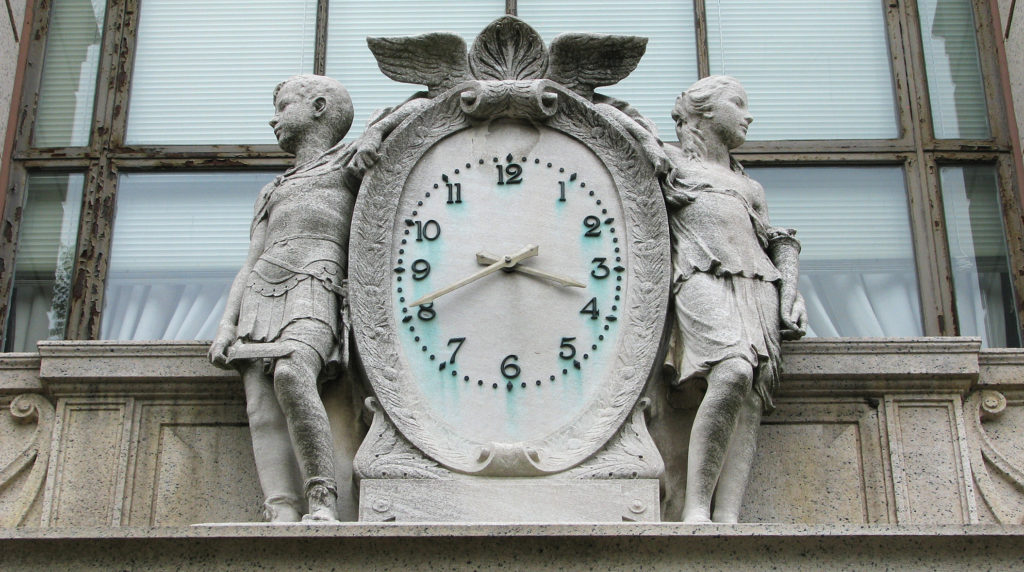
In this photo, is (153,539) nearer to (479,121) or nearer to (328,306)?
(328,306)

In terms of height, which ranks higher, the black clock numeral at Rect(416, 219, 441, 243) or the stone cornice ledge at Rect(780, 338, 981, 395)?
the black clock numeral at Rect(416, 219, 441, 243)

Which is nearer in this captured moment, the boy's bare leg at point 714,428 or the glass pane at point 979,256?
the boy's bare leg at point 714,428

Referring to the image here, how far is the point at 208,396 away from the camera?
9219 mm

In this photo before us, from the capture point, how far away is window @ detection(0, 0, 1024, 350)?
1042 centimetres

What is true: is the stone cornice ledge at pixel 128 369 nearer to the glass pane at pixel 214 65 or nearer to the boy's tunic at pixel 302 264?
the boy's tunic at pixel 302 264

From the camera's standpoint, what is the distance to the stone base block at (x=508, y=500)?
326 inches

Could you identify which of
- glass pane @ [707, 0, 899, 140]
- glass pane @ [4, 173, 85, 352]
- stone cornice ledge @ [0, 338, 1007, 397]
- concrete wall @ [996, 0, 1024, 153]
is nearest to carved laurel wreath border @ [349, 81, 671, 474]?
stone cornice ledge @ [0, 338, 1007, 397]

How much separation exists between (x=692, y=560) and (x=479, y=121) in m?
2.60

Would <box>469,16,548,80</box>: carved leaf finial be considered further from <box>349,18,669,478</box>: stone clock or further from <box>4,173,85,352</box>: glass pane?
<box>4,173,85,352</box>: glass pane

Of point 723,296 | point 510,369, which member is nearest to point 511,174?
point 510,369

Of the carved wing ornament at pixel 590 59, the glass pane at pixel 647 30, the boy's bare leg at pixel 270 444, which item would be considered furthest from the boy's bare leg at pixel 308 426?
the glass pane at pixel 647 30

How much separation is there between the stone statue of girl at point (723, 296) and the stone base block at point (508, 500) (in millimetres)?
273

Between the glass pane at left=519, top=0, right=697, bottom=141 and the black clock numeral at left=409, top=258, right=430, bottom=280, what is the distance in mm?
2623

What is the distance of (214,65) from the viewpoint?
11.5 meters
